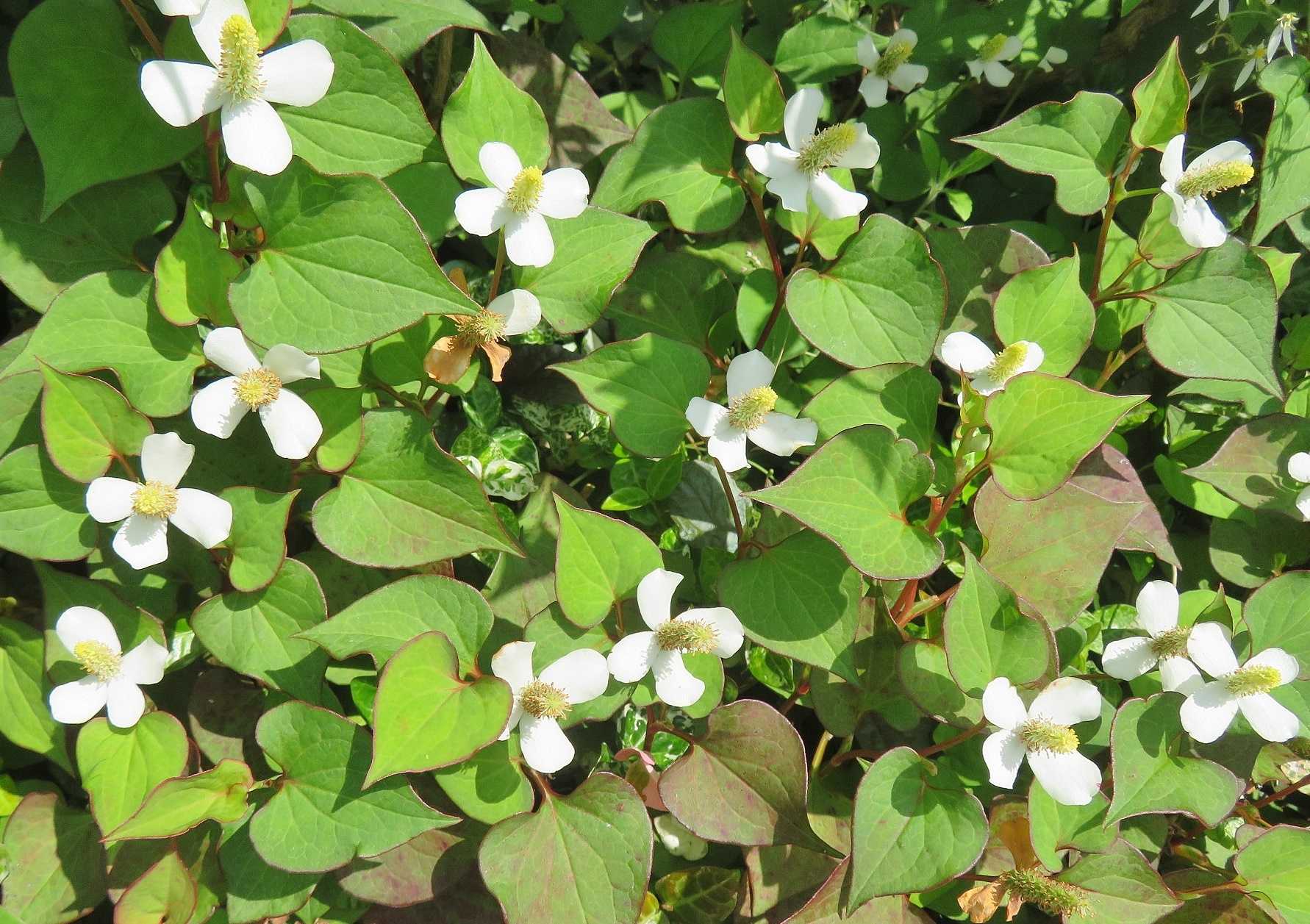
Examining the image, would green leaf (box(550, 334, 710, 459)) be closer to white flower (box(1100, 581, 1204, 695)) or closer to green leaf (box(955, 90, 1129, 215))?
green leaf (box(955, 90, 1129, 215))

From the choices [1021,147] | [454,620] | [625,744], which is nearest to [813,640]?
[625,744]

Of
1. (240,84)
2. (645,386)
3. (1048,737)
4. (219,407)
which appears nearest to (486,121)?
(240,84)

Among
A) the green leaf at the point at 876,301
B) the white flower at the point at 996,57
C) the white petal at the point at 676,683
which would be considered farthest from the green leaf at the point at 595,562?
the white flower at the point at 996,57

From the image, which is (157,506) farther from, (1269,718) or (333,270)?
(1269,718)

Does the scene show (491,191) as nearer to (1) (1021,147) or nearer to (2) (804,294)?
(2) (804,294)

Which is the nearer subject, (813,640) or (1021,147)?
(813,640)

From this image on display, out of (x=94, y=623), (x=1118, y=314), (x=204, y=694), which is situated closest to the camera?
(x=94, y=623)
